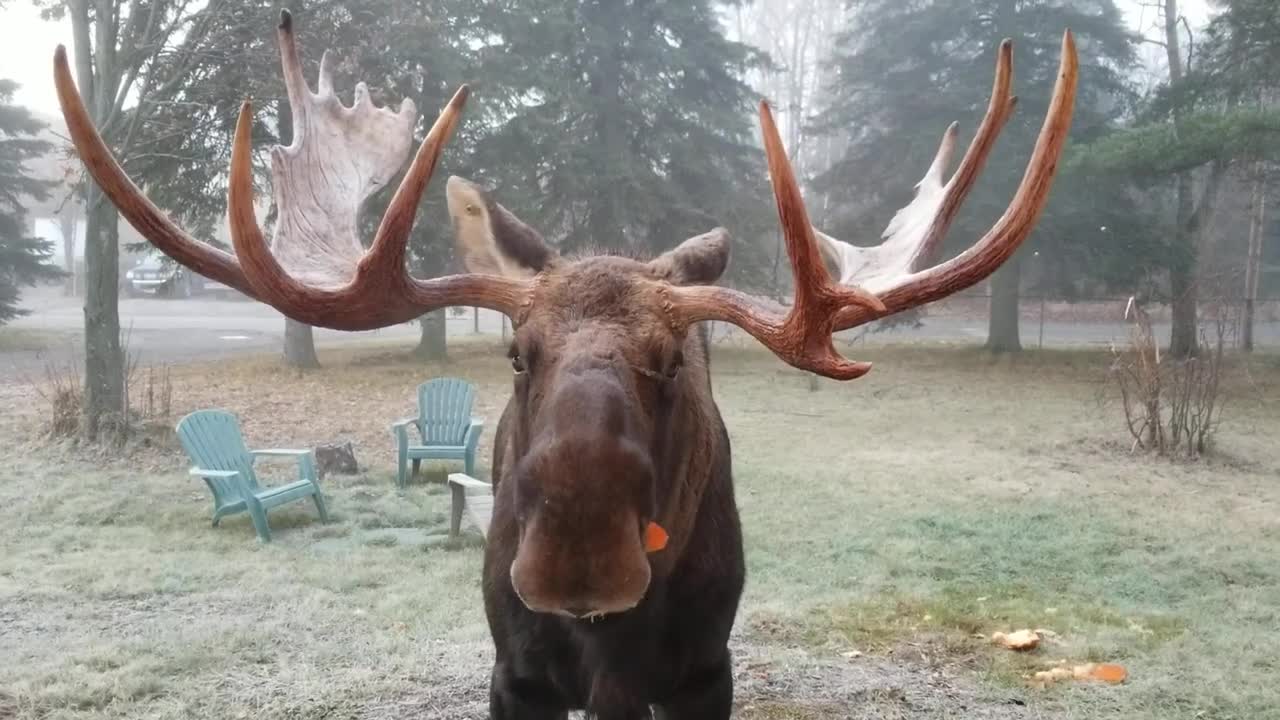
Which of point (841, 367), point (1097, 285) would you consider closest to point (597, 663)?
point (841, 367)

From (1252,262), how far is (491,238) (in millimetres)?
18713

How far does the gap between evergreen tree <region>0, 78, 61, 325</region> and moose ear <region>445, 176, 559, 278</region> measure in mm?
20489

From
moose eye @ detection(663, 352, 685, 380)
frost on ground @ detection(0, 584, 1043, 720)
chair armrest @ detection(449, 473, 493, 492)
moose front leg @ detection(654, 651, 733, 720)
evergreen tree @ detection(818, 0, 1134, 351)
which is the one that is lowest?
frost on ground @ detection(0, 584, 1043, 720)

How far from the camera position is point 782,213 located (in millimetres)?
2061

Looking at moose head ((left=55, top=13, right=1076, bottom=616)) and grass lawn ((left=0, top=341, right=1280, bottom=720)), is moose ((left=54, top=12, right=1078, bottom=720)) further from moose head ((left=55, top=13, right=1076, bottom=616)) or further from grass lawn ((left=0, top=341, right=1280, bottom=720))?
grass lawn ((left=0, top=341, right=1280, bottom=720))

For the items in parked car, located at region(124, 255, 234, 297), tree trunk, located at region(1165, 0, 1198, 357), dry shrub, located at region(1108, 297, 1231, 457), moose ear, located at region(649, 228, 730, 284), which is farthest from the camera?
parked car, located at region(124, 255, 234, 297)

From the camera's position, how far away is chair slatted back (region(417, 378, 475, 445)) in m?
8.91

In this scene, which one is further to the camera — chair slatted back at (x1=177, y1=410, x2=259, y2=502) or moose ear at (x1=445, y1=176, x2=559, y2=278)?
chair slatted back at (x1=177, y1=410, x2=259, y2=502)

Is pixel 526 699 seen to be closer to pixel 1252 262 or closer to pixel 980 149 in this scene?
pixel 980 149

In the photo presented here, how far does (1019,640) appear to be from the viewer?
4.95 meters

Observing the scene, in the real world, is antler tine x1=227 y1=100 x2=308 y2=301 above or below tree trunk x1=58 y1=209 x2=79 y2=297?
below

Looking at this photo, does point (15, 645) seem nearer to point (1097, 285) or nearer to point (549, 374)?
point (549, 374)

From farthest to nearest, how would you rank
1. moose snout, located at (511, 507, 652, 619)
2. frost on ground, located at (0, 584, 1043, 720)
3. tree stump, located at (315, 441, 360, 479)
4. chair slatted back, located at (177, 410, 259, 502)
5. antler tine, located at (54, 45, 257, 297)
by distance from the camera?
1. tree stump, located at (315, 441, 360, 479)
2. chair slatted back, located at (177, 410, 259, 502)
3. frost on ground, located at (0, 584, 1043, 720)
4. antler tine, located at (54, 45, 257, 297)
5. moose snout, located at (511, 507, 652, 619)

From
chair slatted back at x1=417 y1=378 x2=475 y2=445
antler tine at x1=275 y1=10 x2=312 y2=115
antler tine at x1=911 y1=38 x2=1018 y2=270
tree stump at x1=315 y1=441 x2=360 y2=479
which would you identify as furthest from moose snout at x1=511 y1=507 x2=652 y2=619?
tree stump at x1=315 y1=441 x2=360 y2=479
